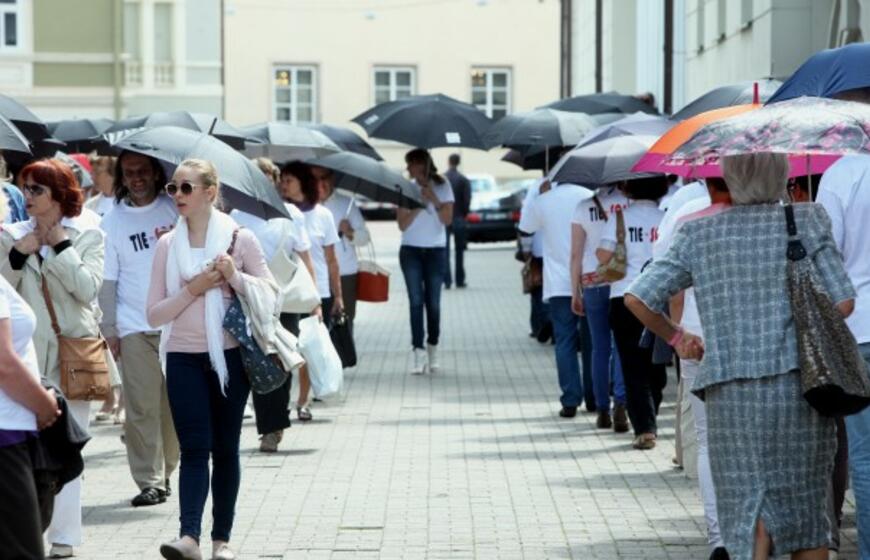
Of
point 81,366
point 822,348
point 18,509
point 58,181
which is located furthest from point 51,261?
point 822,348

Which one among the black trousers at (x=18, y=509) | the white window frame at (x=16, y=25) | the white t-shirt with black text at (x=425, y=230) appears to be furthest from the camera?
the white window frame at (x=16, y=25)

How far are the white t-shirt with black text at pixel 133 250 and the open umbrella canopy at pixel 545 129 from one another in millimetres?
7644

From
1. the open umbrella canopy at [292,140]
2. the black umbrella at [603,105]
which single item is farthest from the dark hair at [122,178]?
the black umbrella at [603,105]

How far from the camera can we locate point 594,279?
13.2 meters

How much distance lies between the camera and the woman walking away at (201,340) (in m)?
8.46

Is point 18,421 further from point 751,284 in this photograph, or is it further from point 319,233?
point 319,233

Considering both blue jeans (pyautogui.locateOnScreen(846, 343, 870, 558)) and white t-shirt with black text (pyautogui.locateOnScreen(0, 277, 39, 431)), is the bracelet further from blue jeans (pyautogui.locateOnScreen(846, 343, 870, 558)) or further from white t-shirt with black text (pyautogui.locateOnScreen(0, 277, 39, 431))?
white t-shirt with black text (pyautogui.locateOnScreen(0, 277, 39, 431))

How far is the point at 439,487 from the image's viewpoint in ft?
36.3

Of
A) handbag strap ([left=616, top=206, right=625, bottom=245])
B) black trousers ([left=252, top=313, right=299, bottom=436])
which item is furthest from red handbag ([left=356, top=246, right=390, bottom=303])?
black trousers ([left=252, top=313, right=299, bottom=436])

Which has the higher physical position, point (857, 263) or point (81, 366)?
point (857, 263)

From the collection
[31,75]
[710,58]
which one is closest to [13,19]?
[31,75]

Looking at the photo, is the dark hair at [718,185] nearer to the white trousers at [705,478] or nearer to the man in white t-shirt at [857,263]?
the man in white t-shirt at [857,263]

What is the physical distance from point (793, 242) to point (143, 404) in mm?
4622

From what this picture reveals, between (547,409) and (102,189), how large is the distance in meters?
3.69
